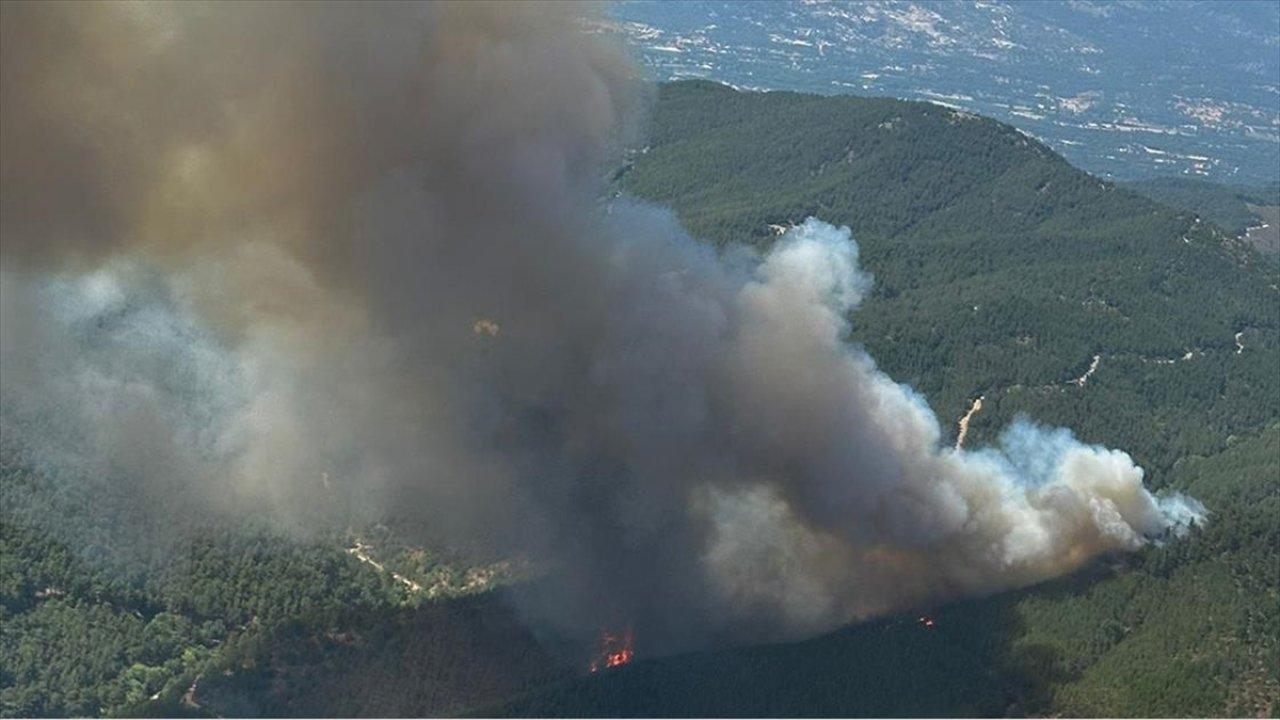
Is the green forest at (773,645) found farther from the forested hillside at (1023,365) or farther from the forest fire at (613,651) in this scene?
the forest fire at (613,651)

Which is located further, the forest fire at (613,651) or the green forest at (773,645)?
the forest fire at (613,651)

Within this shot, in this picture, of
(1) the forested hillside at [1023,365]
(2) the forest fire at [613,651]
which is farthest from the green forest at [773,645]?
(2) the forest fire at [613,651]

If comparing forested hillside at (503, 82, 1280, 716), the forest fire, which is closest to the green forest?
forested hillside at (503, 82, 1280, 716)

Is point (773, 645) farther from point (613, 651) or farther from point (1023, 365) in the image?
point (1023, 365)

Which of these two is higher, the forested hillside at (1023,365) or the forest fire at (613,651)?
the forested hillside at (1023,365)

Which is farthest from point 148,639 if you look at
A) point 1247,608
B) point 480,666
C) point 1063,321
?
point 1063,321

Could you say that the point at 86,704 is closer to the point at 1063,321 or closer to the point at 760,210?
the point at 1063,321

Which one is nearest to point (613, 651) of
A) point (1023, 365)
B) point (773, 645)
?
point (773, 645)

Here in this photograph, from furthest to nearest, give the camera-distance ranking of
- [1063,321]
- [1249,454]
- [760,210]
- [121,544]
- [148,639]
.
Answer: [760,210]
[1063,321]
[1249,454]
[121,544]
[148,639]
